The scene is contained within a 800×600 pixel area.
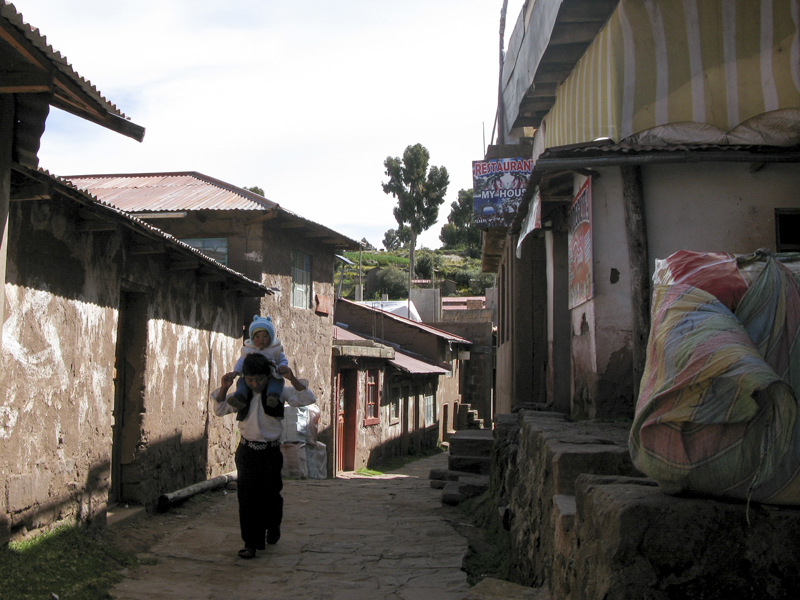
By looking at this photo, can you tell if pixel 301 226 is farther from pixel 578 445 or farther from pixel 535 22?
pixel 578 445

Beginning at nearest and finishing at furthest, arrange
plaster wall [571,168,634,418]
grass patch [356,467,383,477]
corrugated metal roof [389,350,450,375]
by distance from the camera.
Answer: plaster wall [571,168,634,418], grass patch [356,467,383,477], corrugated metal roof [389,350,450,375]

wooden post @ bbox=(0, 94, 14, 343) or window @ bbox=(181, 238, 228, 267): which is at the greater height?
window @ bbox=(181, 238, 228, 267)

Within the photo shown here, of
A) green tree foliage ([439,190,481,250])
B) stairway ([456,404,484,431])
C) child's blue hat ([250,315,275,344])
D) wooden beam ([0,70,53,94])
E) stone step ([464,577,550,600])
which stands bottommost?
stairway ([456,404,484,431])

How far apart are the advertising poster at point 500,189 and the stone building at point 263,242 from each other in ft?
10.2

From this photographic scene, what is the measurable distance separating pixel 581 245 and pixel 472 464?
16.3 feet

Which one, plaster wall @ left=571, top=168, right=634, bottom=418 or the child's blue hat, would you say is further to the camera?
plaster wall @ left=571, top=168, right=634, bottom=418

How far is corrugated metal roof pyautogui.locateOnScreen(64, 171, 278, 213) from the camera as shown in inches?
455

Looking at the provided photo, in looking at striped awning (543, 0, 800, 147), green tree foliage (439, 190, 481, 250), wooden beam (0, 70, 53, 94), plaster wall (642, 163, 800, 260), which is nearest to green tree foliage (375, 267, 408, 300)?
green tree foliage (439, 190, 481, 250)

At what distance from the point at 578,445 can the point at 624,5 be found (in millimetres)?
4410

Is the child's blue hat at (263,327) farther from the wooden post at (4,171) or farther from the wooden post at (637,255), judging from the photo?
the wooden post at (637,255)

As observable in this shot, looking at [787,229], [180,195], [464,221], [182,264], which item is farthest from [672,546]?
[464,221]

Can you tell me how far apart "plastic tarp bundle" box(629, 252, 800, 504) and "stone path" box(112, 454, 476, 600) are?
2795 millimetres

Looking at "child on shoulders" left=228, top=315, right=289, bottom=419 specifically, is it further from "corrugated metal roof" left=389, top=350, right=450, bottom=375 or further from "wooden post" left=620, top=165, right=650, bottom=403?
"corrugated metal roof" left=389, top=350, right=450, bottom=375

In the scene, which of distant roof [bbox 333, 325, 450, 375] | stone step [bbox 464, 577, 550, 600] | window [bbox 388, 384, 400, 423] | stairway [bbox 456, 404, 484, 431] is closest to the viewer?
stone step [bbox 464, 577, 550, 600]
